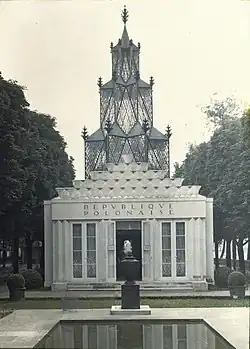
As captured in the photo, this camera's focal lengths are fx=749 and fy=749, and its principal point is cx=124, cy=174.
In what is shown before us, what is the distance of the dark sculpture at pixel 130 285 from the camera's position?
421 inches

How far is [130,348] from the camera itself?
26.4 feet

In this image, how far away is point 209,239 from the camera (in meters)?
11.5

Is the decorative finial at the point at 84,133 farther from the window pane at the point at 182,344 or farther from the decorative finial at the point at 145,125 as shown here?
the window pane at the point at 182,344

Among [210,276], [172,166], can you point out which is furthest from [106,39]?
[210,276]

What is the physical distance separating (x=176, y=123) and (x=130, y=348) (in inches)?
169

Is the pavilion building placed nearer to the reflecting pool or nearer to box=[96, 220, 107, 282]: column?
box=[96, 220, 107, 282]: column

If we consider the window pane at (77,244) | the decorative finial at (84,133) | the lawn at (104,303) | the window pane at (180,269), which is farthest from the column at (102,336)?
the decorative finial at (84,133)

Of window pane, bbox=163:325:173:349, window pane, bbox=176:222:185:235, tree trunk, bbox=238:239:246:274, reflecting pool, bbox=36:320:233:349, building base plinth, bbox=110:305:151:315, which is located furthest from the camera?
window pane, bbox=176:222:185:235

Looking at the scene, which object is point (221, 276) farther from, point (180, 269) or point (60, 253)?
point (60, 253)

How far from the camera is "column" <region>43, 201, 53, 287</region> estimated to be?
11297 mm

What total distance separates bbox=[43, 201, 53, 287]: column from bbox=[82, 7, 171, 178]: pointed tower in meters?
0.84

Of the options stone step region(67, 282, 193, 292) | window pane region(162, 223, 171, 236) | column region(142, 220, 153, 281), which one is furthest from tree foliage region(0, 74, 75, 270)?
window pane region(162, 223, 171, 236)

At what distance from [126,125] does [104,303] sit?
9.02 ft

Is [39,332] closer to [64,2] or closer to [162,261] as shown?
[162,261]
